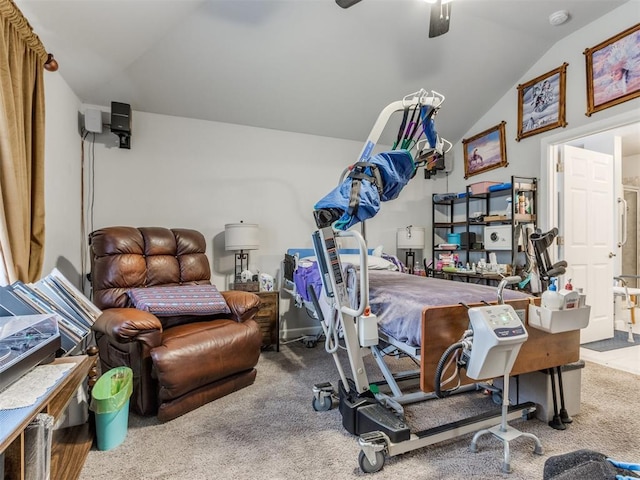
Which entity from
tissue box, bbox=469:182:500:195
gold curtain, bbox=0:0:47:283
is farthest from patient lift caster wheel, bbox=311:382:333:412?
tissue box, bbox=469:182:500:195

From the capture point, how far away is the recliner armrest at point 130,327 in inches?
74.3

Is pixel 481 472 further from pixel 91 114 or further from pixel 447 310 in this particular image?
pixel 91 114

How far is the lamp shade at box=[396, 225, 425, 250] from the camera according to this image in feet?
13.6

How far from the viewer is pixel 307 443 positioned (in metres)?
1.76

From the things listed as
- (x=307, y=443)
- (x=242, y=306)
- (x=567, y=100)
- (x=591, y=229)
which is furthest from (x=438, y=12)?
(x=591, y=229)

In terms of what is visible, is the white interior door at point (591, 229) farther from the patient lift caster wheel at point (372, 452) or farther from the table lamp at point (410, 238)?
the patient lift caster wheel at point (372, 452)

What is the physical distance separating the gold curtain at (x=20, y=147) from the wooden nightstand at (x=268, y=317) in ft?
5.58

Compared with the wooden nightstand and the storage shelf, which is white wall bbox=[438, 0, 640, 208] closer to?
the storage shelf

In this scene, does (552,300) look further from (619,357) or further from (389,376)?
(619,357)

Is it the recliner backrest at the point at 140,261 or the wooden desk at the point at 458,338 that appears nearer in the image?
the wooden desk at the point at 458,338

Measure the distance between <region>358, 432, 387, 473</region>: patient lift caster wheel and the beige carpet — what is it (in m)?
0.04

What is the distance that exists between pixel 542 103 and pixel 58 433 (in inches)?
182

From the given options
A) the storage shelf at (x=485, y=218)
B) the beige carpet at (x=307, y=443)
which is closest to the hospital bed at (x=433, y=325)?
the beige carpet at (x=307, y=443)

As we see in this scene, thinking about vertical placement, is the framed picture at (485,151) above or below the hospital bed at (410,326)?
above
